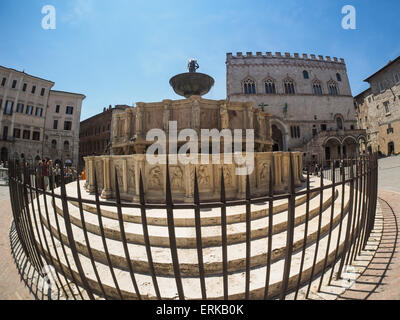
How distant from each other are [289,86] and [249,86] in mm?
7675

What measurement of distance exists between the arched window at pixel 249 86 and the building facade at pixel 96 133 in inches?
873

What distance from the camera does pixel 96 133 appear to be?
37594mm

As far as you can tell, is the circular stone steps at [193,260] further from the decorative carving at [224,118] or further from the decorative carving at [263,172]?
the decorative carving at [224,118]

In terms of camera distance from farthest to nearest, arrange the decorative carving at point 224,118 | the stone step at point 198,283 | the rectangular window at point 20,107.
Result: the rectangular window at point 20,107 → the decorative carving at point 224,118 → the stone step at point 198,283

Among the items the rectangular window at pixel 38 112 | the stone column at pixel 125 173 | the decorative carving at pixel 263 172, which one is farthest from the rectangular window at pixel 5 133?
the decorative carving at pixel 263 172

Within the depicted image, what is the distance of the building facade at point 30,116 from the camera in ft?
85.6

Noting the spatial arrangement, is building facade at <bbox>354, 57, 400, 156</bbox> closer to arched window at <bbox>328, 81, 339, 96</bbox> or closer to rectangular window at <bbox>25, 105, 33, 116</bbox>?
arched window at <bbox>328, 81, 339, 96</bbox>

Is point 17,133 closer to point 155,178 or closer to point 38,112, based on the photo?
point 38,112

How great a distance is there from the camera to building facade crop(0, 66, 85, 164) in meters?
26.1

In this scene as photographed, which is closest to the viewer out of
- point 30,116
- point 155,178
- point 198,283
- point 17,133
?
point 198,283

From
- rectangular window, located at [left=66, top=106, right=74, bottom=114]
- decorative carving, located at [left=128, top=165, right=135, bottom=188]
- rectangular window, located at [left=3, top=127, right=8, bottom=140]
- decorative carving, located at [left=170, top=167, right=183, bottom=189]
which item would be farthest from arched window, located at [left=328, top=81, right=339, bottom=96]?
rectangular window, located at [left=3, top=127, right=8, bottom=140]

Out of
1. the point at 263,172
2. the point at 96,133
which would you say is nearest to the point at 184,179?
the point at 263,172

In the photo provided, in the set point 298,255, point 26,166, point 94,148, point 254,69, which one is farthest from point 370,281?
point 94,148
